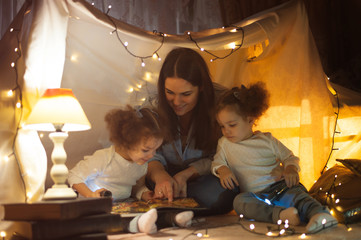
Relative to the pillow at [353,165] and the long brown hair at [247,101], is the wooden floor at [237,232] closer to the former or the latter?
the pillow at [353,165]

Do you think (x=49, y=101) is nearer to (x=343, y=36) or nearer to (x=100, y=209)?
(x=100, y=209)

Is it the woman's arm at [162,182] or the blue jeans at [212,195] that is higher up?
the woman's arm at [162,182]

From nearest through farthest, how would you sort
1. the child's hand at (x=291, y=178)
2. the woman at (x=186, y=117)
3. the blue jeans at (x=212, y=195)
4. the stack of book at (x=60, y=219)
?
the stack of book at (x=60, y=219) < the child's hand at (x=291, y=178) < the blue jeans at (x=212, y=195) < the woman at (x=186, y=117)

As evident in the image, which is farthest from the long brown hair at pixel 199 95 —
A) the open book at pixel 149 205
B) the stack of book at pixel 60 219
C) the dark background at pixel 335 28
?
the dark background at pixel 335 28

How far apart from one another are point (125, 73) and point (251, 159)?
0.80 metres

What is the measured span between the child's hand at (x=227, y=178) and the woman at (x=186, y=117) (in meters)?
0.10

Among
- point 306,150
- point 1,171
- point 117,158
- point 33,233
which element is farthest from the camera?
point 306,150

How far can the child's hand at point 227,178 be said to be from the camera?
222 centimetres

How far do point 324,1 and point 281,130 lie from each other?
134 centimetres

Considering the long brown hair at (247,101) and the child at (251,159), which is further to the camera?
the long brown hair at (247,101)

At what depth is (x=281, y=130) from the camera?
257 cm

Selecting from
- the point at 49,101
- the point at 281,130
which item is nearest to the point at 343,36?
the point at 281,130

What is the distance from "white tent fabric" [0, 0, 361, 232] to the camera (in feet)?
6.34

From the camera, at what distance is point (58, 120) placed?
1733 millimetres
